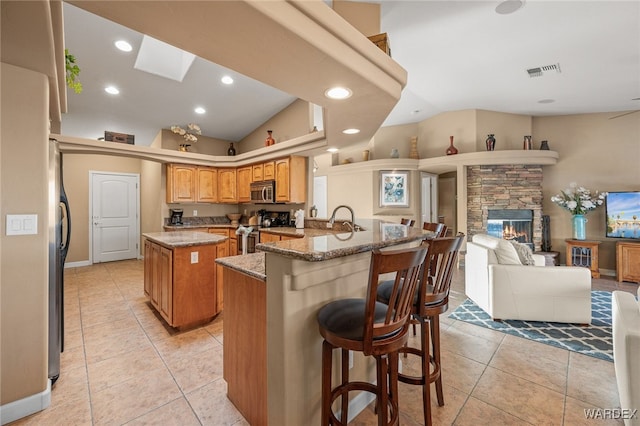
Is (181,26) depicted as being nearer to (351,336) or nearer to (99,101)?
(351,336)

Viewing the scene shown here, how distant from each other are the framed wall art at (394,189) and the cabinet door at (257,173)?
2974 mm

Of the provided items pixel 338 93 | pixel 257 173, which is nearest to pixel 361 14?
pixel 338 93

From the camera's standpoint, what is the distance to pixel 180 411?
1759mm

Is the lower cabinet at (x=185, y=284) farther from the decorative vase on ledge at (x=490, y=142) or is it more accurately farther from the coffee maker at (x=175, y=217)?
the decorative vase on ledge at (x=490, y=142)

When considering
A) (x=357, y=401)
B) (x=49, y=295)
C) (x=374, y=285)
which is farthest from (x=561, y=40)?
(x=49, y=295)

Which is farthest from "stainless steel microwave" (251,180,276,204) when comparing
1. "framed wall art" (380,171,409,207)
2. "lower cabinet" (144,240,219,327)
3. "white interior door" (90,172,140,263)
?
"white interior door" (90,172,140,263)

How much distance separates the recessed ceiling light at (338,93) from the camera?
1950 millimetres

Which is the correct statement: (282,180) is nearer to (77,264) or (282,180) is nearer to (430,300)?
(430,300)

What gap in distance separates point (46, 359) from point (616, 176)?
843 cm

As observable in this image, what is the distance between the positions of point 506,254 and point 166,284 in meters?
3.83

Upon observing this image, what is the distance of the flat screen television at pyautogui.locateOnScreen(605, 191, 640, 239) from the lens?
4.79 m

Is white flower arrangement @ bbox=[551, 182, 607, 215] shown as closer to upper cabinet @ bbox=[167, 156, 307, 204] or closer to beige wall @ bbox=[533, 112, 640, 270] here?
beige wall @ bbox=[533, 112, 640, 270]

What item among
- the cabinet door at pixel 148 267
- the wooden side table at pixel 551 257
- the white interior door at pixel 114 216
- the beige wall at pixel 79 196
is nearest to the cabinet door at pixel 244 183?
the cabinet door at pixel 148 267

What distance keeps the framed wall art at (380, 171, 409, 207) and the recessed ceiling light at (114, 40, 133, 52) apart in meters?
5.25
